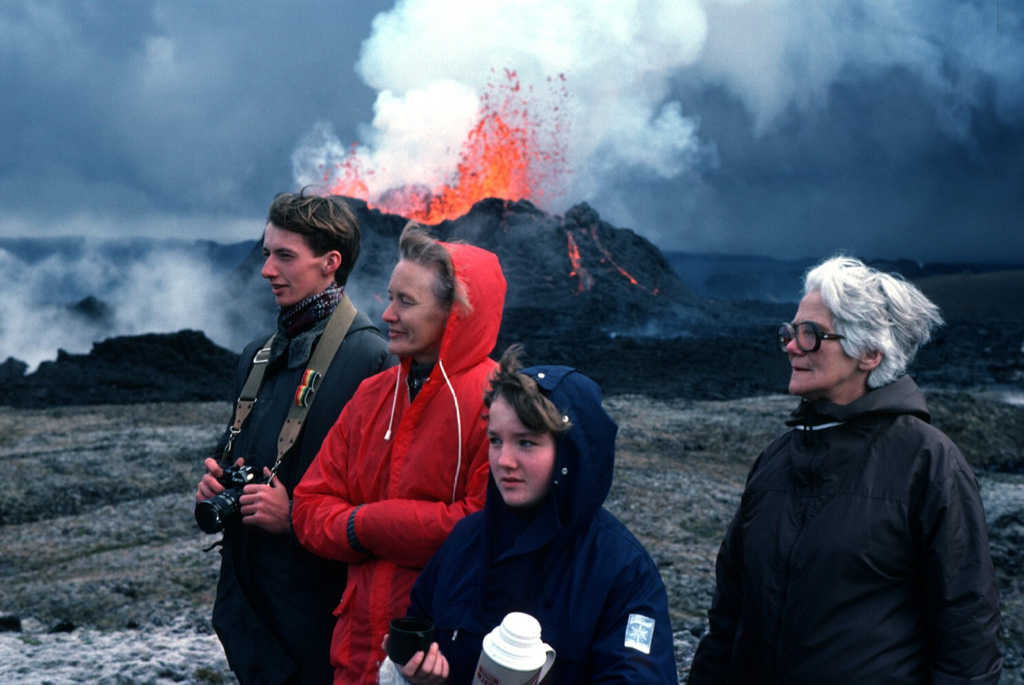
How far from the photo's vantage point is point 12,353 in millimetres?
47875

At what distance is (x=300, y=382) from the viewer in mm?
3729

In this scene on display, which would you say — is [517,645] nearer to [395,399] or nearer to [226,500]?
A: [395,399]

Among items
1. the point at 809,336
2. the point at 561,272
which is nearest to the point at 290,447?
the point at 809,336

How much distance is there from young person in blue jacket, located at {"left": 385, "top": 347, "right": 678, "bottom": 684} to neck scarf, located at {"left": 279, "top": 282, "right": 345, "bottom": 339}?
1.45 metres

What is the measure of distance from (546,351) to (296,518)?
33.4 meters

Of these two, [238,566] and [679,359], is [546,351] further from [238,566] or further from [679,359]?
[238,566]

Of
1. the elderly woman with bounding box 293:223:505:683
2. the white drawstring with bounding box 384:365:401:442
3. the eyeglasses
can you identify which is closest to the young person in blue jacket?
the elderly woman with bounding box 293:223:505:683

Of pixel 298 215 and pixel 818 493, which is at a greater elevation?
pixel 298 215

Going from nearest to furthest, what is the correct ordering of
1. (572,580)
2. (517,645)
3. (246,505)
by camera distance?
(517,645), (572,580), (246,505)

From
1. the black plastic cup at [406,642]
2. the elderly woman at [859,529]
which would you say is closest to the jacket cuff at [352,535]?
the black plastic cup at [406,642]

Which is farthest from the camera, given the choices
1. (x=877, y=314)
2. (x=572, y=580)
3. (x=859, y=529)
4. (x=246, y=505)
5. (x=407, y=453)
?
(x=246, y=505)

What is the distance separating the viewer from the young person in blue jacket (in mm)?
2453

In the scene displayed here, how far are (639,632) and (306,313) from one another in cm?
210

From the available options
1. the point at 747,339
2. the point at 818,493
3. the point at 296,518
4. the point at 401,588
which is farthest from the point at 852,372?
the point at 747,339
